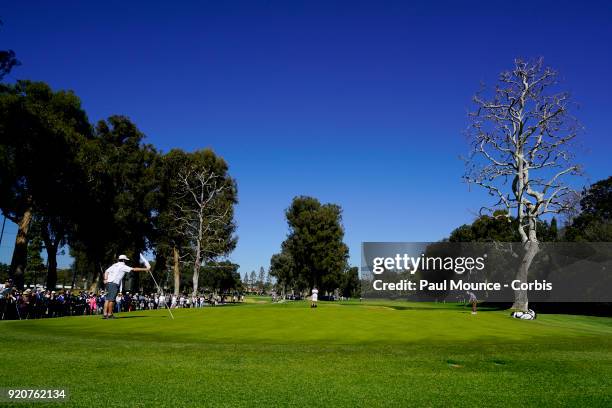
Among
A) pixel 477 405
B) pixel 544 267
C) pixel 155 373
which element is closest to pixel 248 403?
pixel 155 373

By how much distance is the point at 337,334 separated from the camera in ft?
61.8

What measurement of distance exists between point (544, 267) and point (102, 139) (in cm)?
6240

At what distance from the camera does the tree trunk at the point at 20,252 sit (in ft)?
150

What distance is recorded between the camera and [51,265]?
5703cm

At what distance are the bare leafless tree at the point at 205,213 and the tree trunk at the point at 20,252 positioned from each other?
22495 mm

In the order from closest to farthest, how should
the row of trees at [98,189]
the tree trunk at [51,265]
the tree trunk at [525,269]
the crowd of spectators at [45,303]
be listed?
the crowd of spectators at [45,303]
the row of trees at [98,189]
the tree trunk at [525,269]
the tree trunk at [51,265]

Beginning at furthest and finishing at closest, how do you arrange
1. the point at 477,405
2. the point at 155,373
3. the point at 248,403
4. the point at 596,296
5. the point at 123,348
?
the point at 596,296 → the point at 123,348 → the point at 155,373 → the point at 477,405 → the point at 248,403

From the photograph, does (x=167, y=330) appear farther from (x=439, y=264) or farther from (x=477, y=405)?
(x=439, y=264)

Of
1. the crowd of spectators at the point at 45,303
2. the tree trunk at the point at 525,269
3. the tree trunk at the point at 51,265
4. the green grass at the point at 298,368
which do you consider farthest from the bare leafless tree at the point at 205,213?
the green grass at the point at 298,368

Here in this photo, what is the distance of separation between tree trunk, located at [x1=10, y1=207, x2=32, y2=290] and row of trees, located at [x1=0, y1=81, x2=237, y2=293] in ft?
0.32

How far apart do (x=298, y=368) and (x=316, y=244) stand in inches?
3414

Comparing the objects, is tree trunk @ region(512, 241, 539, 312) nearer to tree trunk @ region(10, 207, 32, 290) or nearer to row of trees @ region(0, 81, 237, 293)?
row of trees @ region(0, 81, 237, 293)

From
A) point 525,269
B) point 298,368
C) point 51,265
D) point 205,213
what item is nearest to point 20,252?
point 51,265

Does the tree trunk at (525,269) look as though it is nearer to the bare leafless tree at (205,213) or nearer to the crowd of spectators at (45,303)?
the bare leafless tree at (205,213)
